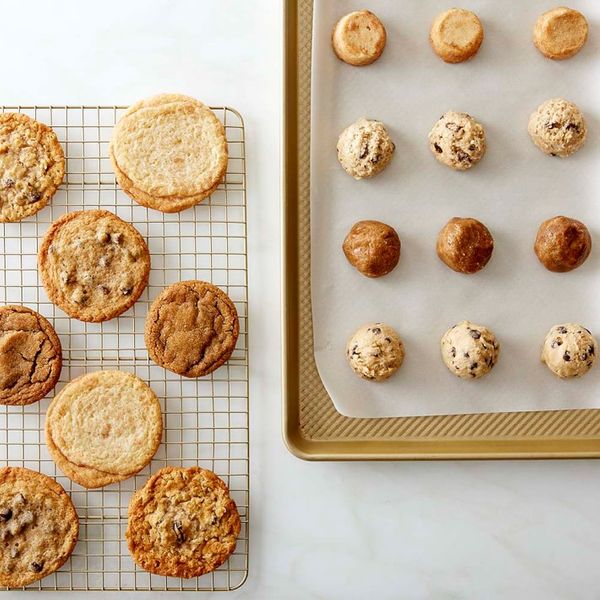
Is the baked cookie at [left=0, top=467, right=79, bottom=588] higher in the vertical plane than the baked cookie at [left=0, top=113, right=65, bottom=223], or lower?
lower

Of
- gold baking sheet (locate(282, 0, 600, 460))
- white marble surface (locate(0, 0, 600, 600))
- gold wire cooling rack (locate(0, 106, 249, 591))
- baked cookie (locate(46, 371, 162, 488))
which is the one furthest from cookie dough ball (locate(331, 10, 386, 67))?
baked cookie (locate(46, 371, 162, 488))

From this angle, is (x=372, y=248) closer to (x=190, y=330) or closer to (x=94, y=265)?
(x=190, y=330)

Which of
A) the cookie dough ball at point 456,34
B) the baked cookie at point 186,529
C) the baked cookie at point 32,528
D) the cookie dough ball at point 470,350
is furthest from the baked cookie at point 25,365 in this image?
the cookie dough ball at point 456,34

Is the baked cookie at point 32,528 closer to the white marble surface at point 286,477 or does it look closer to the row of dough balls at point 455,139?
the white marble surface at point 286,477

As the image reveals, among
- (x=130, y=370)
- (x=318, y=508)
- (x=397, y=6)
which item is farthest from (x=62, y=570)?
(x=397, y=6)

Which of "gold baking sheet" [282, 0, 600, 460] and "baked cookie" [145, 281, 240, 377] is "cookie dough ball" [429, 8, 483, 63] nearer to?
"gold baking sheet" [282, 0, 600, 460]

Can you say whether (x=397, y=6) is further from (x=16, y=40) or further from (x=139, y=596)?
(x=139, y=596)

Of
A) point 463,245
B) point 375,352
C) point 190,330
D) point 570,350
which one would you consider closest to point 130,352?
point 190,330
